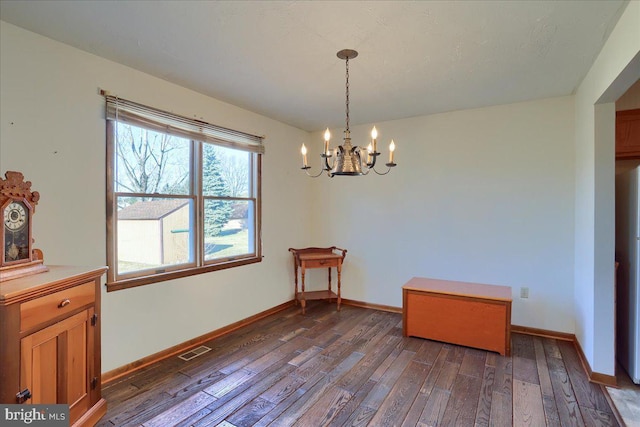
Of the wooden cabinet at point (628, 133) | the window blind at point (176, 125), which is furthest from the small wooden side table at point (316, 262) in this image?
the wooden cabinet at point (628, 133)

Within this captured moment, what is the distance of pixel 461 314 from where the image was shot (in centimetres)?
308

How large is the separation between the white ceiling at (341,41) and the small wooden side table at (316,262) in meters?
2.05

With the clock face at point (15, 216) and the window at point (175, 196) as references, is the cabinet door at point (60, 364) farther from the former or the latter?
the window at point (175, 196)

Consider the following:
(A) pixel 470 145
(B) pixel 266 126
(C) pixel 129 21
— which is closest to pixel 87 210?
(C) pixel 129 21

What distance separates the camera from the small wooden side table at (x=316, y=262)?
4109 mm

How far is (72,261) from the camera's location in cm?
227

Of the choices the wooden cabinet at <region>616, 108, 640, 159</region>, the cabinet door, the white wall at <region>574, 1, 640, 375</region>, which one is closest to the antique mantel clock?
the cabinet door

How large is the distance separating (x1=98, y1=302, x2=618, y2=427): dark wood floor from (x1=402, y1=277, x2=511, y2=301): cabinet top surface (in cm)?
53

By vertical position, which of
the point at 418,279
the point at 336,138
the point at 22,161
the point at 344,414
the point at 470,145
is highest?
the point at 336,138

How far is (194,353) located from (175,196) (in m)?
1.49

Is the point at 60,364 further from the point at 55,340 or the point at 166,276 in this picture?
the point at 166,276

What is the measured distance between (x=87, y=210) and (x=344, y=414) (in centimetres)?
236

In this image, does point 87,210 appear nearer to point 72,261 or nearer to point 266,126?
point 72,261

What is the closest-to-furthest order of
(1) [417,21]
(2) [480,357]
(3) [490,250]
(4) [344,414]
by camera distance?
1. (1) [417,21]
2. (4) [344,414]
3. (2) [480,357]
4. (3) [490,250]
